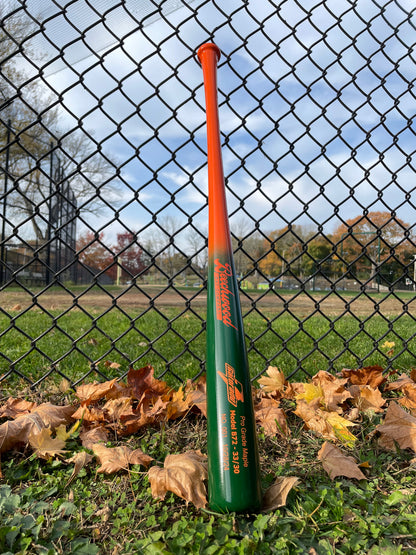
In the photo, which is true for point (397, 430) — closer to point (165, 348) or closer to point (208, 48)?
point (208, 48)

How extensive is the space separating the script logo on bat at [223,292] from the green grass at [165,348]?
648 millimetres

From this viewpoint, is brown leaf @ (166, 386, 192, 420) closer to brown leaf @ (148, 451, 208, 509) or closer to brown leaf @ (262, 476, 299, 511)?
brown leaf @ (148, 451, 208, 509)

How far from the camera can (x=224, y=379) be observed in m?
1.05

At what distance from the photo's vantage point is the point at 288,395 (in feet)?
5.85

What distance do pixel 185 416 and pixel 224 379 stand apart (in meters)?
0.60

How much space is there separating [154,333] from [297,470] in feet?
9.77

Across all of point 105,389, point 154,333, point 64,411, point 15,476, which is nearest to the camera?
point 15,476

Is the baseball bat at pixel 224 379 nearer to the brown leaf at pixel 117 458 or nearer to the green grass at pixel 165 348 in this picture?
the brown leaf at pixel 117 458

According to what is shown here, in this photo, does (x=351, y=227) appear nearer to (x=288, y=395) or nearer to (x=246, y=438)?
(x=288, y=395)

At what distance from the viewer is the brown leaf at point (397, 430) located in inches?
54.8

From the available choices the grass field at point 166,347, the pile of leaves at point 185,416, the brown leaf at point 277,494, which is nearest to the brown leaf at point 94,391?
the pile of leaves at point 185,416

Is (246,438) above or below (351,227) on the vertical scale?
below

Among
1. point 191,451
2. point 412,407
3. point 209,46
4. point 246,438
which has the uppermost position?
point 209,46

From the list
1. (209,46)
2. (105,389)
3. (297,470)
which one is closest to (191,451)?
(297,470)
